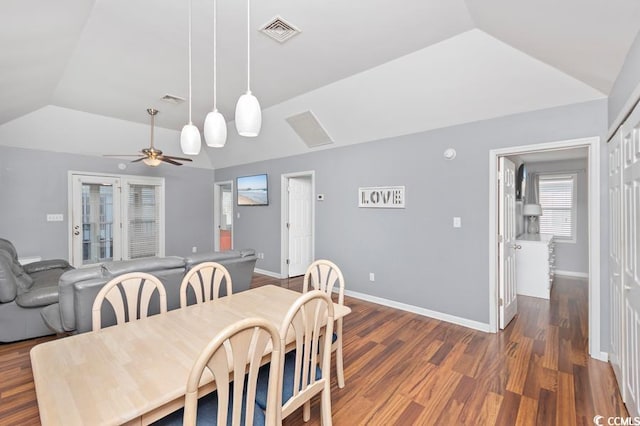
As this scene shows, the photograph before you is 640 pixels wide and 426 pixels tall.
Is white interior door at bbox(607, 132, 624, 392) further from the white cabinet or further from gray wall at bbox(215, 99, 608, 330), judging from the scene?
the white cabinet

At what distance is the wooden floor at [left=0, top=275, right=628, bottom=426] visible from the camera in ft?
6.14

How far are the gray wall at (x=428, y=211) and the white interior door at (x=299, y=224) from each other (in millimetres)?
695

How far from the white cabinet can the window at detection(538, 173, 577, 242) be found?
1.85 meters

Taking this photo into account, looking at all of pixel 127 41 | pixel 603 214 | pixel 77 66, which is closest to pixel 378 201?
pixel 603 214

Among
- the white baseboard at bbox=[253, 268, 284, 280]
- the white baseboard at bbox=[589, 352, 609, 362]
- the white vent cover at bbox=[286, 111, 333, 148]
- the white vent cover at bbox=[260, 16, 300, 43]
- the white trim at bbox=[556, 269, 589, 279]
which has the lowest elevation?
the white baseboard at bbox=[589, 352, 609, 362]

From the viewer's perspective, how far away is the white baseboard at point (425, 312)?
10.5ft

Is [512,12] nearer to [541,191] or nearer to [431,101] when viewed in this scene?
[431,101]

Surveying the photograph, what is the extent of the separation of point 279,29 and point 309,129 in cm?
206

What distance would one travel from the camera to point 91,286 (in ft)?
7.48

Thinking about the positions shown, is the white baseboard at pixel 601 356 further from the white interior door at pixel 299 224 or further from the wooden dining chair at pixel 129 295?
the white interior door at pixel 299 224

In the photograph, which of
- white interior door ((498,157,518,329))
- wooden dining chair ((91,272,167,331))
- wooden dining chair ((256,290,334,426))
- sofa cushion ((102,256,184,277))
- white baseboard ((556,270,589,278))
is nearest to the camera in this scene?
wooden dining chair ((256,290,334,426))

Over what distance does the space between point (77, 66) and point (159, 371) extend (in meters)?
3.54

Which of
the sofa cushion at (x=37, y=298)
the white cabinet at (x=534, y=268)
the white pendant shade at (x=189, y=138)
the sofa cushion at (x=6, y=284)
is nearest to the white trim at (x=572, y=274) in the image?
the white cabinet at (x=534, y=268)

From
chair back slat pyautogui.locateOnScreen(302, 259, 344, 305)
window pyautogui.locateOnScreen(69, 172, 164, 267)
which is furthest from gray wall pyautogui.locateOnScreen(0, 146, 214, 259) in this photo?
chair back slat pyautogui.locateOnScreen(302, 259, 344, 305)
